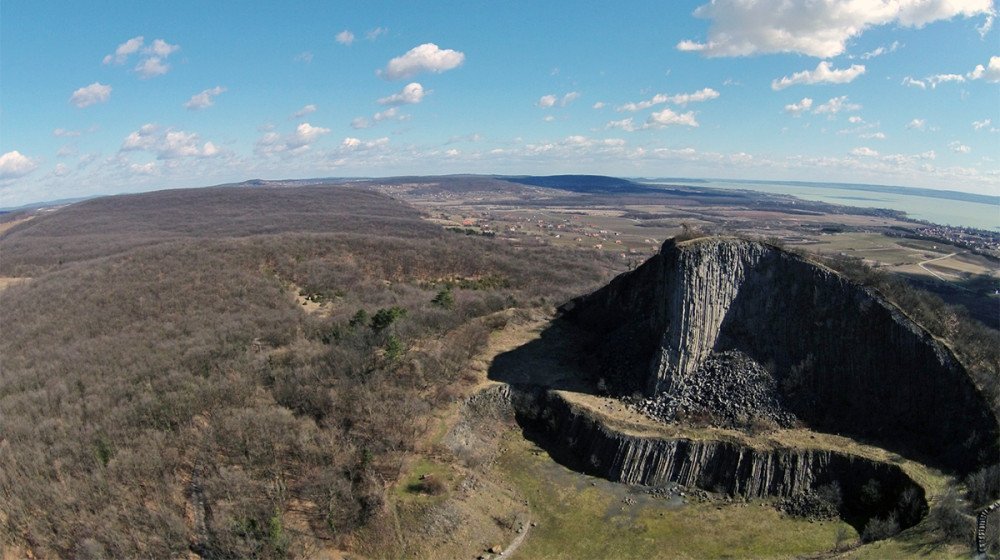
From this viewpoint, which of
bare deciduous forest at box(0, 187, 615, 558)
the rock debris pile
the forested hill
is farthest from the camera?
the forested hill

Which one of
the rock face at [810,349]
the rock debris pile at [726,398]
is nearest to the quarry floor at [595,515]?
the rock debris pile at [726,398]

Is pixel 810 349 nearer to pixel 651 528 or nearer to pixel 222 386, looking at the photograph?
pixel 651 528

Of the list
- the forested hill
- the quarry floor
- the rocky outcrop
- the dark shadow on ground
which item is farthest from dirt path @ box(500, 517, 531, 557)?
the forested hill

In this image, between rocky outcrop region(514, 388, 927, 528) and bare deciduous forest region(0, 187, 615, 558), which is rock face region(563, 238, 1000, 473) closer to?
rocky outcrop region(514, 388, 927, 528)

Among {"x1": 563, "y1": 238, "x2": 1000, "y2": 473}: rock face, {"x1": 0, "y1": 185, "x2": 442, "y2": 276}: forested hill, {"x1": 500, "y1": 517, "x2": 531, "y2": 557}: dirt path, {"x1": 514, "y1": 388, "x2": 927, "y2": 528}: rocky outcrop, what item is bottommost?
{"x1": 500, "y1": 517, "x2": 531, "y2": 557}: dirt path

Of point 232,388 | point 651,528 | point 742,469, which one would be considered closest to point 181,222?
point 232,388

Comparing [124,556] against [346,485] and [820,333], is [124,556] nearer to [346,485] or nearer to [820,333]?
[346,485]
